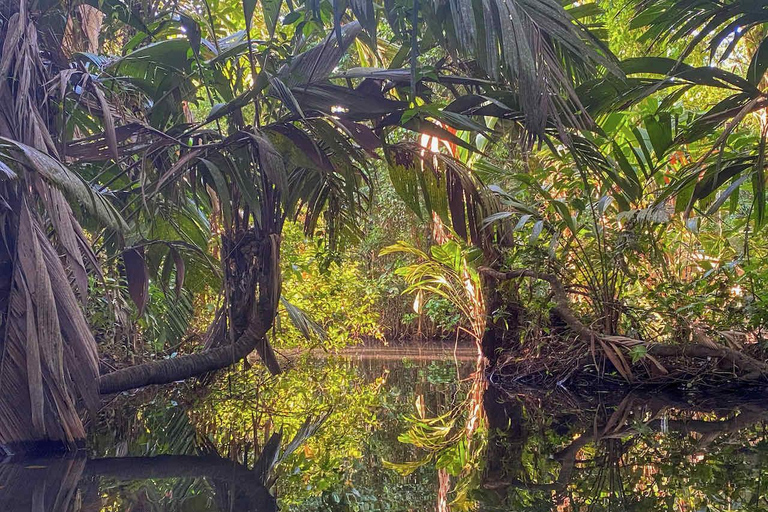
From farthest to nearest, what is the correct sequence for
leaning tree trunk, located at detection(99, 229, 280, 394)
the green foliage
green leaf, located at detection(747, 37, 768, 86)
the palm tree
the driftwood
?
the green foliage, the driftwood, leaning tree trunk, located at detection(99, 229, 280, 394), green leaf, located at detection(747, 37, 768, 86), the palm tree

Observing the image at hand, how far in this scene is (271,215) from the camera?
1.86m

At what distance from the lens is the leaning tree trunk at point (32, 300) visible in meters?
1.21

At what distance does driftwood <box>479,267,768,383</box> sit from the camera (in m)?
2.20

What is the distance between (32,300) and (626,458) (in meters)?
1.18

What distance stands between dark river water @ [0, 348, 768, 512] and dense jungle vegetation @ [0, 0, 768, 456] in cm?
21

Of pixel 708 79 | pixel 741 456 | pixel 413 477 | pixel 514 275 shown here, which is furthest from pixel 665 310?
pixel 413 477

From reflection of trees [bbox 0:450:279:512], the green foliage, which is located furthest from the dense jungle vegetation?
the green foliage

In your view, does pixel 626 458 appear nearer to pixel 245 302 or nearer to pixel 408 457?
pixel 408 457

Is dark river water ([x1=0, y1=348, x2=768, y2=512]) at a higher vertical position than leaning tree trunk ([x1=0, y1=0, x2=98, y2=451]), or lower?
lower

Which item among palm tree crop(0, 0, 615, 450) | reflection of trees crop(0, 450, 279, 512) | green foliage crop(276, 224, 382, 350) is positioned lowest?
green foliage crop(276, 224, 382, 350)

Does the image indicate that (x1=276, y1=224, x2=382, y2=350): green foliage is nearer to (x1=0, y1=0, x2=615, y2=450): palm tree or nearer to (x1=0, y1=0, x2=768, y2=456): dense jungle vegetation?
(x1=0, y1=0, x2=768, y2=456): dense jungle vegetation


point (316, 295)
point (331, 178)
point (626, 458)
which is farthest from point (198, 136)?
point (316, 295)

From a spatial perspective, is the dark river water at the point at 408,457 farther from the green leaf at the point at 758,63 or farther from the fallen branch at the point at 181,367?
the green leaf at the point at 758,63

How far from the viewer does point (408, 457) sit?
1.11m
